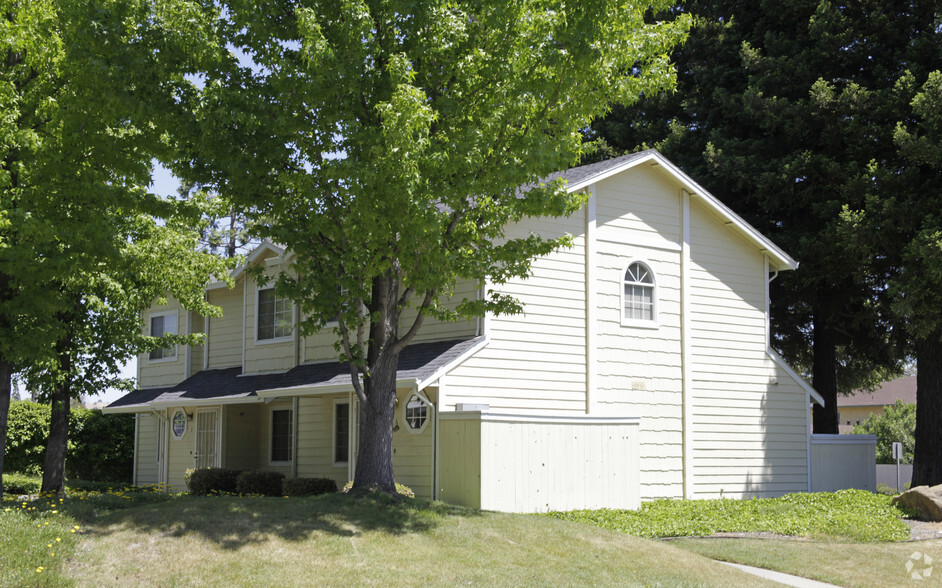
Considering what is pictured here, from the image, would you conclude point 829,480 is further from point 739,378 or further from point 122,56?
point 122,56

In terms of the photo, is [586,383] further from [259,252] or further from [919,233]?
[259,252]

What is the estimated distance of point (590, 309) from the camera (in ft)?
65.4

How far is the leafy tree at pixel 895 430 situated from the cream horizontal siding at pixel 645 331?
2353cm

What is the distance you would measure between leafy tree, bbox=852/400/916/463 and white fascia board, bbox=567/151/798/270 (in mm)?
21551

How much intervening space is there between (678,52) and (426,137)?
20.7m

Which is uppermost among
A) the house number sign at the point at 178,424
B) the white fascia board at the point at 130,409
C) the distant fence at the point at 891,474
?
the white fascia board at the point at 130,409

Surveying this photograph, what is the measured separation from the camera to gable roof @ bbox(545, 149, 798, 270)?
2008 cm

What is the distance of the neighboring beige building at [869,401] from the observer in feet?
182

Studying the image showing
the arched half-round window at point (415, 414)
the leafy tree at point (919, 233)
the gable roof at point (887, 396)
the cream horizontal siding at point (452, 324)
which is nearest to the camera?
the arched half-round window at point (415, 414)

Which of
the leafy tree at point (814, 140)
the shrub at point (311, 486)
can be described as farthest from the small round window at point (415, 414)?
the leafy tree at point (814, 140)

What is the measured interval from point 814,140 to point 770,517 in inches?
514

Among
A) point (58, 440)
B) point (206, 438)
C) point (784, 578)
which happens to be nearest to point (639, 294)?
point (784, 578)

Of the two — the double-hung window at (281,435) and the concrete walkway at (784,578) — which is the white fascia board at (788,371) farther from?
the double-hung window at (281,435)

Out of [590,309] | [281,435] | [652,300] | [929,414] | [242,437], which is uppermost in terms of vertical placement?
[652,300]
